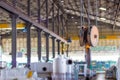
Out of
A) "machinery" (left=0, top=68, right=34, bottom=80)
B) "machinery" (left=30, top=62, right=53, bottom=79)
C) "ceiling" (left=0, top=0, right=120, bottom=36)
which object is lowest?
"machinery" (left=30, top=62, right=53, bottom=79)

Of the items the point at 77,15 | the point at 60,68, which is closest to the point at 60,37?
the point at 77,15

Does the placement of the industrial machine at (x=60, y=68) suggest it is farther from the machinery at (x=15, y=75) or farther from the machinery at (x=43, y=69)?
the machinery at (x=15, y=75)

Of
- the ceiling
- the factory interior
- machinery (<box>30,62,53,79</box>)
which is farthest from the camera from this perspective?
the ceiling

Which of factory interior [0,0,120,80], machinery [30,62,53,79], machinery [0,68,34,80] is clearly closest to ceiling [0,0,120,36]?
factory interior [0,0,120,80]

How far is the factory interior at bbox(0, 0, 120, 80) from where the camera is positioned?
5773 millimetres

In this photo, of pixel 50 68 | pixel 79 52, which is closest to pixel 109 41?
pixel 79 52

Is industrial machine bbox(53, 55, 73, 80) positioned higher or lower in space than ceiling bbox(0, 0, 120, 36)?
lower

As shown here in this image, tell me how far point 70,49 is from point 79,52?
4.99 ft

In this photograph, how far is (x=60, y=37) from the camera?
2752 cm

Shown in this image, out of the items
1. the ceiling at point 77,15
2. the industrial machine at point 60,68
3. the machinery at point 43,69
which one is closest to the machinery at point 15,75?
the industrial machine at point 60,68

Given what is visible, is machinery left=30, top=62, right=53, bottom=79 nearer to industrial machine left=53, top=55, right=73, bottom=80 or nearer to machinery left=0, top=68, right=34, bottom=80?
industrial machine left=53, top=55, right=73, bottom=80

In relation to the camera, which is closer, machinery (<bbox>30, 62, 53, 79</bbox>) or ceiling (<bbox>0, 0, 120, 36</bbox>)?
machinery (<bbox>30, 62, 53, 79</bbox>)

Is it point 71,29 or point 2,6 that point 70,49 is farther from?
point 2,6

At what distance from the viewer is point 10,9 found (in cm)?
1067
